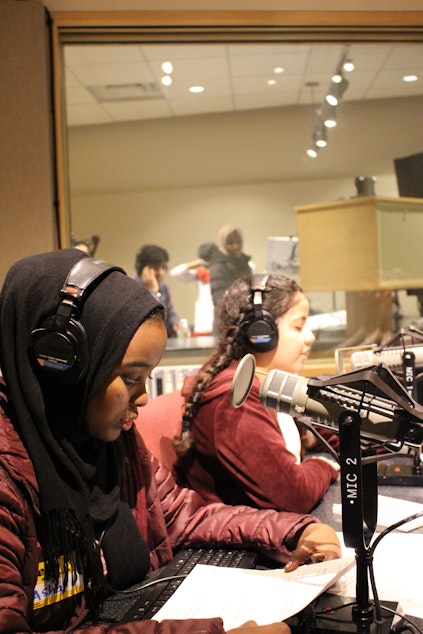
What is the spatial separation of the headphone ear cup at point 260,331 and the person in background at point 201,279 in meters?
1.54

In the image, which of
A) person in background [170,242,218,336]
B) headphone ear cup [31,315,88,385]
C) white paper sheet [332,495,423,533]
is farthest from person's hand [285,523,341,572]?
Result: person in background [170,242,218,336]

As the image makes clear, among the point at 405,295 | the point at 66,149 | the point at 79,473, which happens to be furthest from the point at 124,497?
the point at 405,295

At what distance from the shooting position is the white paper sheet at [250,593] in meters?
0.93

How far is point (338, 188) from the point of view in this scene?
4.07 m

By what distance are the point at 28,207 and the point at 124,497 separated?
1678 mm

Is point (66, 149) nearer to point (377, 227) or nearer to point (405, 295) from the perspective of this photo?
point (377, 227)

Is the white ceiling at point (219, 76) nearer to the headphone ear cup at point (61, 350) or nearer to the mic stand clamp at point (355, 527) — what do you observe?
the headphone ear cup at point (61, 350)

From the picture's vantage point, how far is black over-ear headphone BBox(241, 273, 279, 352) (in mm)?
1685

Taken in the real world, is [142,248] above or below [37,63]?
below

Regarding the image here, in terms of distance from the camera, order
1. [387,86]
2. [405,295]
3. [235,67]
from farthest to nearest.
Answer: [387,86] → [235,67] → [405,295]

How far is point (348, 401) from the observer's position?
953 millimetres

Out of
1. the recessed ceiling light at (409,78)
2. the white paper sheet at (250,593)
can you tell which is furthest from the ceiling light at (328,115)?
the white paper sheet at (250,593)

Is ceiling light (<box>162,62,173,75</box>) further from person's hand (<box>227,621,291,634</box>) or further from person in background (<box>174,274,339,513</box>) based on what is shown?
person's hand (<box>227,621,291,634</box>)

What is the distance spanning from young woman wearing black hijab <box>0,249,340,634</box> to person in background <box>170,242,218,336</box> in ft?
7.25
